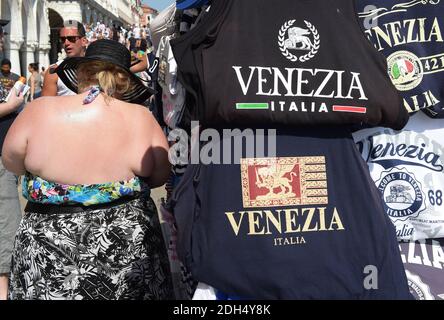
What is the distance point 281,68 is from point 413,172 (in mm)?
944

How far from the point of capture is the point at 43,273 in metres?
2.15

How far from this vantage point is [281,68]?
171 centimetres

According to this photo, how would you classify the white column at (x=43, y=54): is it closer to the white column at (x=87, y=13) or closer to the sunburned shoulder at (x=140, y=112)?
the white column at (x=87, y=13)

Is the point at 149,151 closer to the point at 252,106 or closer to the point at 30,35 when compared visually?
the point at 252,106

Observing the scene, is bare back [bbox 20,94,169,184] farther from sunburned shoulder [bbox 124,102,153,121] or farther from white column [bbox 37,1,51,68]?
white column [bbox 37,1,51,68]

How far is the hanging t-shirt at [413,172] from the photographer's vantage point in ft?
7.25

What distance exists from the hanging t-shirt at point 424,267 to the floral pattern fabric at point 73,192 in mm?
1377

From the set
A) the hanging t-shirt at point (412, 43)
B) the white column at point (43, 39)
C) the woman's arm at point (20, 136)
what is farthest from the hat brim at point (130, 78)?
the white column at point (43, 39)

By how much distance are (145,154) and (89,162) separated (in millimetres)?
260

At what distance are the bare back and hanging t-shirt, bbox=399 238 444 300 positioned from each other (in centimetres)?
138

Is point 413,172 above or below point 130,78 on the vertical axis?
below

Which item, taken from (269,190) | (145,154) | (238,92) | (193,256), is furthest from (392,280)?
(145,154)

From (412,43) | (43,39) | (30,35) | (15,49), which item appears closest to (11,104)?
(412,43)
